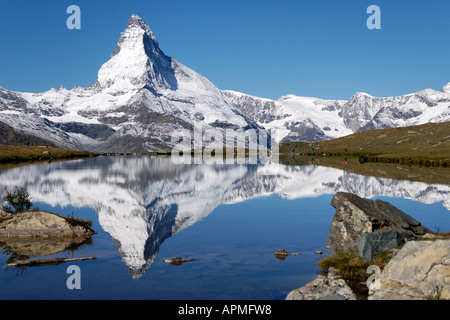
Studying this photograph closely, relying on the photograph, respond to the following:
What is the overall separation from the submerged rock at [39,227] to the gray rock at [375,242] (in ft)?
63.0

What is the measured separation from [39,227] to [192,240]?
1056 centimetres

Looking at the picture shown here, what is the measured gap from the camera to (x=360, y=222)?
25.5 meters

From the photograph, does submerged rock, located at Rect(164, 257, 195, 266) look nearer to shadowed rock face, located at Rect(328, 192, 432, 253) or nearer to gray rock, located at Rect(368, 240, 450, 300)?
Answer: shadowed rock face, located at Rect(328, 192, 432, 253)

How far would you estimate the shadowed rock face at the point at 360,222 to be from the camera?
25203 mm

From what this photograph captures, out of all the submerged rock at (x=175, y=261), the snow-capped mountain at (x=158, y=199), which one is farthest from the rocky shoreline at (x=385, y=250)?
the snow-capped mountain at (x=158, y=199)

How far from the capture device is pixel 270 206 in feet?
167

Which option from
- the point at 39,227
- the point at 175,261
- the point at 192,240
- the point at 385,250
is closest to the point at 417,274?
the point at 385,250

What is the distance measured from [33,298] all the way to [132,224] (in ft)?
56.0

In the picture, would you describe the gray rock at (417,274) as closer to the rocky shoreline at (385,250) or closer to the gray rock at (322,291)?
the rocky shoreline at (385,250)

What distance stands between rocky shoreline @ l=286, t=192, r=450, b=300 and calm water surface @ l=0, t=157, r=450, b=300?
201 centimetres

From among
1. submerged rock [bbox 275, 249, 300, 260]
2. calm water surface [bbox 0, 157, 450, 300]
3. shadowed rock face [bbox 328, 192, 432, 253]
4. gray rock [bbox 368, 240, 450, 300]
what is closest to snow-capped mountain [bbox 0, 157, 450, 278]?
calm water surface [bbox 0, 157, 450, 300]

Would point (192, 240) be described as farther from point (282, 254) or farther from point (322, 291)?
point (322, 291)

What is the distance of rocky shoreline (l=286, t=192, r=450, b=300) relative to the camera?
58.0 feet
